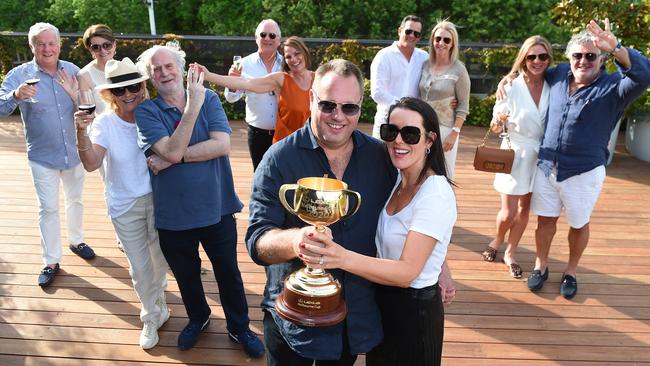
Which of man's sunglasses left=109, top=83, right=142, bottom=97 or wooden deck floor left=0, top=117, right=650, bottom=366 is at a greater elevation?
man's sunglasses left=109, top=83, right=142, bottom=97

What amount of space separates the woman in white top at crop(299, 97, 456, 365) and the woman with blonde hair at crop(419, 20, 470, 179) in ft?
7.07

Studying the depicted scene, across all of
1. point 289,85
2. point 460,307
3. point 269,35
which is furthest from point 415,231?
point 269,35

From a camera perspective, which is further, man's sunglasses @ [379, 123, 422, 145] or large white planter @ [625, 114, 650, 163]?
large white planter @ [625, 114, 650, 163]

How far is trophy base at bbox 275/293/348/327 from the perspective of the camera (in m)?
1.72

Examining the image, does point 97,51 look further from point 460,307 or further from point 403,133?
point 460,307

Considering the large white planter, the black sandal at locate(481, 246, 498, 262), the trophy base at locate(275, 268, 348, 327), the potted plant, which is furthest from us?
the large white planter

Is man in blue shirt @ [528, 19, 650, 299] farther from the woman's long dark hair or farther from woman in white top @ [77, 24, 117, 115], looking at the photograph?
woman in white top @ [77, 24, 117, 115]

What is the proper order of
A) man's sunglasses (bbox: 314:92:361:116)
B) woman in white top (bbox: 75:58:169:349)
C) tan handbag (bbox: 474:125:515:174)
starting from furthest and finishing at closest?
tan handbag (bbox: 474:125:515:174) → woman in white top (bbox: 75:58:169:349) → man's sunglasses (bbox: 314:92:361:116)

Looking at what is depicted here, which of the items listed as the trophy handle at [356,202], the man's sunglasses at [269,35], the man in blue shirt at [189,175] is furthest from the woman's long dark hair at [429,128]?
the man's sunglasses at [269,35]

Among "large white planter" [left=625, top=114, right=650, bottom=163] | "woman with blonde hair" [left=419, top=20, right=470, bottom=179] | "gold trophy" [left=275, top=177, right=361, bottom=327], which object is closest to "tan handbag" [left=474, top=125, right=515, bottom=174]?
"woman with blonde hair" [left=419, top=20, right=470, bottom=179]

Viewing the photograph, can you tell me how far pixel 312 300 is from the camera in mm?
1706

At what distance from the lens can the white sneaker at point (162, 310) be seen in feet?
10.7

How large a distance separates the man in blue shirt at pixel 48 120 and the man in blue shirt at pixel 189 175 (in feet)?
3.99

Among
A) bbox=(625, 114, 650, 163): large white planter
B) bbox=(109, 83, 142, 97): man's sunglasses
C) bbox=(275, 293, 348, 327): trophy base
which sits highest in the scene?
bbox=(109, 83, 142, 97): man's sunglasses
